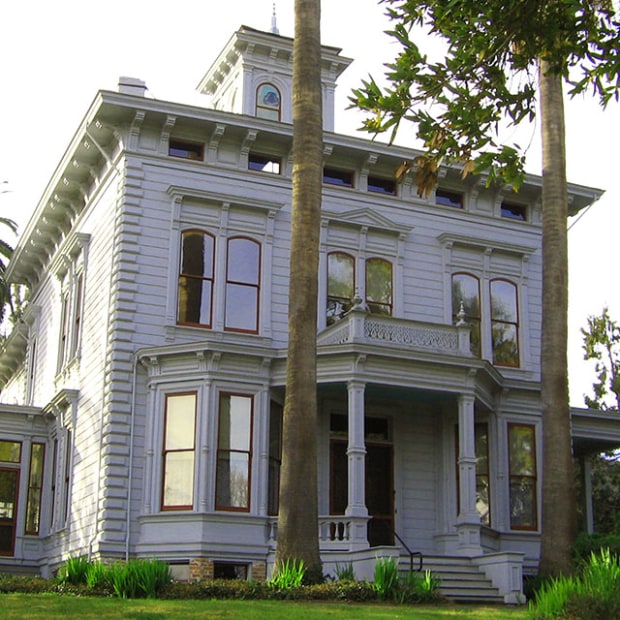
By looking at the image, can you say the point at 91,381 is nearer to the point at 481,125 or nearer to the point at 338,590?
Answer: the point at 338,590

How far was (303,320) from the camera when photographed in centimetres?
1894

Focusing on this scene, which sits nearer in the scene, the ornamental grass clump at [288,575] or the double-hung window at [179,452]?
the ornamental grass clump at [288,575]

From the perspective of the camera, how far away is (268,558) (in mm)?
22812

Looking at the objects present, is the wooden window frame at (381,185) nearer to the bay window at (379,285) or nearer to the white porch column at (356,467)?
the bay window at (379,285)

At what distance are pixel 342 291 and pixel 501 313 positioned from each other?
4.47m

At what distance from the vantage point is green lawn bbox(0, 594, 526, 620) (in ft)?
43.6

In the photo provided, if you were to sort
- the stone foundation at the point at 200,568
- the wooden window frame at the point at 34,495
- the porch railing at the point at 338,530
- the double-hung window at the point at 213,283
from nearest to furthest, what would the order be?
the porch railing at the point at 338,530
the stone foundation at the point at 200,568
the double-hung window at the point at 213,283
the wooden window frame at the point at 34,495

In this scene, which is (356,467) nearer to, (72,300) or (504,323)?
(504,323)

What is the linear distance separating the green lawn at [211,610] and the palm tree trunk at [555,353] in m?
5.18

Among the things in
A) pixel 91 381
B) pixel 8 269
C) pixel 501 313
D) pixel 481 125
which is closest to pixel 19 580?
pixel 91 381

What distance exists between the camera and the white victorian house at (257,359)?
22969mm

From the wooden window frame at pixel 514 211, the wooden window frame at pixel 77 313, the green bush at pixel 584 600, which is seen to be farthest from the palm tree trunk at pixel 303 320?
the wooden window frame at pixel 514 211

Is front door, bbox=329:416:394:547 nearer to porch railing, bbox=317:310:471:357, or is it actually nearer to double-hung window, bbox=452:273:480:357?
porch railing, bbox=317:310:471:357

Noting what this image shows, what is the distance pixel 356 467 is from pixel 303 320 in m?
4.53
